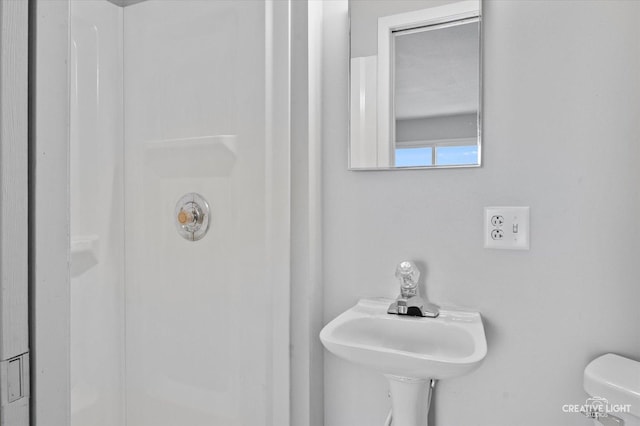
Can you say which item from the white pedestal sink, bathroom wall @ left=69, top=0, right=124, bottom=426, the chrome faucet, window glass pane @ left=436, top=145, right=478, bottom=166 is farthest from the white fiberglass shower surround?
window glass pane @ left=436, top=145, right=478, bottom=166

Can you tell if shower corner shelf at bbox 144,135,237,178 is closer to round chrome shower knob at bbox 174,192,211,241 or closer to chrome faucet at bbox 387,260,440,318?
round chrome shower knob at bbox 174,192,211,241

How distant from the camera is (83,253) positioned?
1.53 metres

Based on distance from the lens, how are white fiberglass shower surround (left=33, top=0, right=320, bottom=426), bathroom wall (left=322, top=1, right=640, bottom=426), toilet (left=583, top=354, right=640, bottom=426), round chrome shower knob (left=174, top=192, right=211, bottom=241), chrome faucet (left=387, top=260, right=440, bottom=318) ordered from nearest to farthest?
toilet (left=583, top=354, right=640, bottom=426)
bathroom wall (left=322, top=1, right=640, bottom=426)
chrome faucet (left=387, top=260, right=440, bottom=318)
white fiberglass shower surround (left=33, top=0, right=320, bottom=426)
round chrome shower knob (left=174, top=192, right=211, bottom=241)

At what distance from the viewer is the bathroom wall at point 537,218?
42.5 inches

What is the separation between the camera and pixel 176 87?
1.48 m

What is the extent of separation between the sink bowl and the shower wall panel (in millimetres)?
252

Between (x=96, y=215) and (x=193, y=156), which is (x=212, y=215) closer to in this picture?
(x=193, y=156)

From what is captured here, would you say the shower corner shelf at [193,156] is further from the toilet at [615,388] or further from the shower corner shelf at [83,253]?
the toilet at [615,388]

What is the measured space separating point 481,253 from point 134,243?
122 cm

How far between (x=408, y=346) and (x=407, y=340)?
0.06 ft

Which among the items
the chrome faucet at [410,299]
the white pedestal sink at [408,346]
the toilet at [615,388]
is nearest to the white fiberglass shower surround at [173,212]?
the white pedestal sink at [408,346]

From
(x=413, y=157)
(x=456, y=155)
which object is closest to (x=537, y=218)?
(x=456, y=155)

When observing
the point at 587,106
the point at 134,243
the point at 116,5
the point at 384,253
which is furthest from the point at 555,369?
the point at 116,5

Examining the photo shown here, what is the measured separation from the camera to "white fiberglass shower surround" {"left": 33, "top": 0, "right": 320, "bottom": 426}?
1.32 metres
